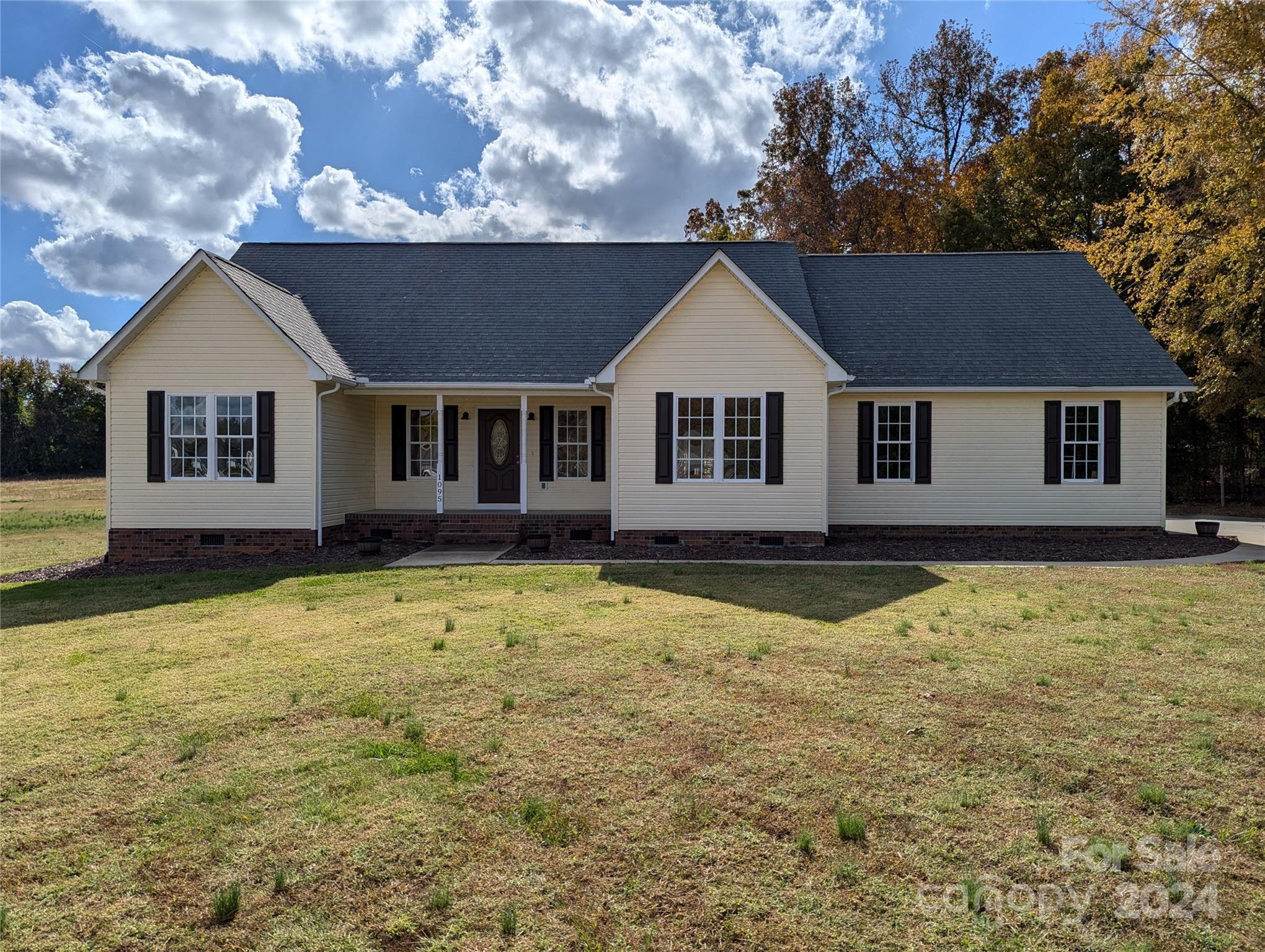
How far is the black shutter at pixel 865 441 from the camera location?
51.5 ft

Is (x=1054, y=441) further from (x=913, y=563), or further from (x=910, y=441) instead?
(x=913, y=563)

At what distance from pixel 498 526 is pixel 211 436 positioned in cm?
575

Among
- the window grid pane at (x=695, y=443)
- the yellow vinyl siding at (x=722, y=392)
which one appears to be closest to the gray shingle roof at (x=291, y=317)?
the yellow vinyl siding at (x=722, y=392)

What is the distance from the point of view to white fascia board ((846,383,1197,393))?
49.5 ft

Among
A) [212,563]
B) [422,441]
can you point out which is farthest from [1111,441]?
[212,563]

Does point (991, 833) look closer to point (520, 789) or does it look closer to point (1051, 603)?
point (520, 789)

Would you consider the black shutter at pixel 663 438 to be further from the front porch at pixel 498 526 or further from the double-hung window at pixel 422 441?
the double-hung window at pixel 422 441

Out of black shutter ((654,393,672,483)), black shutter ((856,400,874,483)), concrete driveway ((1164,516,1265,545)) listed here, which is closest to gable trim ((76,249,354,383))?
black shutter ((654,393,672,483))

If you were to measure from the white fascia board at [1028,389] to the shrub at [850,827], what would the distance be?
493 inches

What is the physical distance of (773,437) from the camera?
13961 mm

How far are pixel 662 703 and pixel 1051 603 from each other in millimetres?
6060

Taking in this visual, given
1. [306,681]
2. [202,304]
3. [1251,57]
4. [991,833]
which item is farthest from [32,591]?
[1251,57]

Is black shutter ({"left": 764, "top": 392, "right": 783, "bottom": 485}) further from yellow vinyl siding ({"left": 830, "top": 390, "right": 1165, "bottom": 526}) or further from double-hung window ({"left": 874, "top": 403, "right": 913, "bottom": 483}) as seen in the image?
double-hung window ({"left": 874, "top": 403, "right": 913, "bottom": 483})

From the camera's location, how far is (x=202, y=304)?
1398cm
